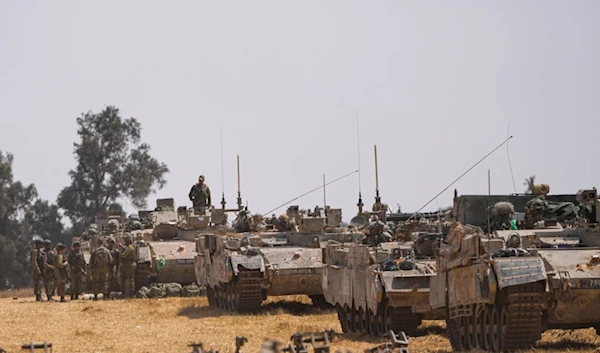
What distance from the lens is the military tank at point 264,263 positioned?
84.1 feet

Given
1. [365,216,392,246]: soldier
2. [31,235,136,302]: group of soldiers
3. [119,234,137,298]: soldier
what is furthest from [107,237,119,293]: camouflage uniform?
[365,216,392,246]: soldier

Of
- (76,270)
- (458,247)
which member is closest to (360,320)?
(458,247)

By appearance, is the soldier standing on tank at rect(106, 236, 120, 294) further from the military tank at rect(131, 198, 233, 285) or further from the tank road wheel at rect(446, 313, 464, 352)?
the tank road wheel at rect(446, 313, 464, 352)

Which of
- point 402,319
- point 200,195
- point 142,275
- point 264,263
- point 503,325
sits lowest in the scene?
point 503,325

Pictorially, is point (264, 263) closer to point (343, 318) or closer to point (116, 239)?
point (343, 318)

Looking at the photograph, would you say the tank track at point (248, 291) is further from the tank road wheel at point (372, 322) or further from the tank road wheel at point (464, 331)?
the tank road wheel at point (464, 331)

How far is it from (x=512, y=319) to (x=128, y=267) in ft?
64.9

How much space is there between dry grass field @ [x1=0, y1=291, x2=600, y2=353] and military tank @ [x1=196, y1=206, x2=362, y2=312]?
39cm

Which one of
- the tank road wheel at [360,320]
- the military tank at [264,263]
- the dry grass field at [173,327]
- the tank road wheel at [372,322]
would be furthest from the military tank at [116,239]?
the tank road wheel at [372,322]

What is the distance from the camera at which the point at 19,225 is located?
7112 cm

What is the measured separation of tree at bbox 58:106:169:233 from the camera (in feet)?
239

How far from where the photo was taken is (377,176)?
32688 mm

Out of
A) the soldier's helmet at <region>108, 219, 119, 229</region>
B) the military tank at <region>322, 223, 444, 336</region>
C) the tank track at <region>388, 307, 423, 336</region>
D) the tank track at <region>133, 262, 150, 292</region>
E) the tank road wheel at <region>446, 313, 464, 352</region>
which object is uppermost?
the soldier's helmet at <region>108, 219, 119, 229</region>

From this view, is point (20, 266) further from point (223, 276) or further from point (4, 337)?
point (4, 337)
